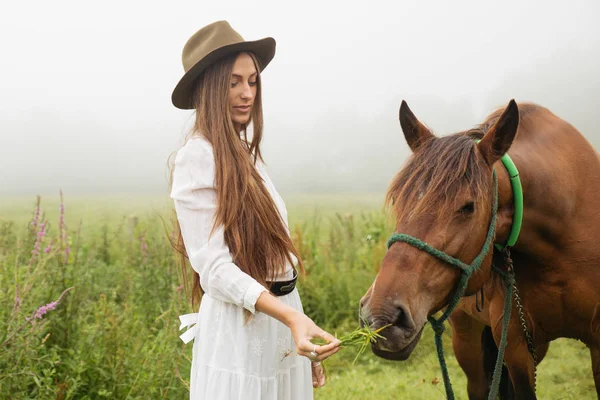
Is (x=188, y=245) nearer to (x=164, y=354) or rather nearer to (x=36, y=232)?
(x=164, y=354)

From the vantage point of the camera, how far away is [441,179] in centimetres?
213

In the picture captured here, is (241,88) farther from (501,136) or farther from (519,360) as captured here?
(519,360)

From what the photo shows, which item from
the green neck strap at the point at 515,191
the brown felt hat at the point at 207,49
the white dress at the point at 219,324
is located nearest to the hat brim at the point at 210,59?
the brown felt hat at the point at 207,49

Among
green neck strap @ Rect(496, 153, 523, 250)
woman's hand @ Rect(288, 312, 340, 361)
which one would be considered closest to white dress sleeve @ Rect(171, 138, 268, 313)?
woman's hand @ Rect(288, 312, 340, 361)

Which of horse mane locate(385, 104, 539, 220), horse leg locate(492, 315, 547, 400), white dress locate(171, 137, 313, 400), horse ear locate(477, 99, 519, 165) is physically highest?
horse ear locate(477, 99, 519, 165)

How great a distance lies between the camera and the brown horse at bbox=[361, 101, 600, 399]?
2.03m

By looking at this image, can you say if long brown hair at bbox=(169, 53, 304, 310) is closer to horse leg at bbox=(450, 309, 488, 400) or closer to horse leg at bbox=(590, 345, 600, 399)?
horse leg at bbox=(590, 345, 600, 399)

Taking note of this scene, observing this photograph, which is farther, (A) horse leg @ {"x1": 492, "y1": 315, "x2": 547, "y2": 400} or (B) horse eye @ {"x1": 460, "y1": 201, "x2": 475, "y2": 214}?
(A) horse leg @ {"x1": 492, "y1": 315, "x2": 547, "y2": 400}

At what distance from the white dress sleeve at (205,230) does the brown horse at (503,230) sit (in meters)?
0.41

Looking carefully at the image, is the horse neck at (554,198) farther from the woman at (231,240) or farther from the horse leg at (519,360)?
the woman at (231,240)

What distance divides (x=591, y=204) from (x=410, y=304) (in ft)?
3.95

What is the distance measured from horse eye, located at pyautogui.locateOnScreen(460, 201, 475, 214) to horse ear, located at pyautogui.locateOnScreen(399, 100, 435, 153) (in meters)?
0.36

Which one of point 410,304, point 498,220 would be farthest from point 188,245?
point 498,220

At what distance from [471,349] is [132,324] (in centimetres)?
224
